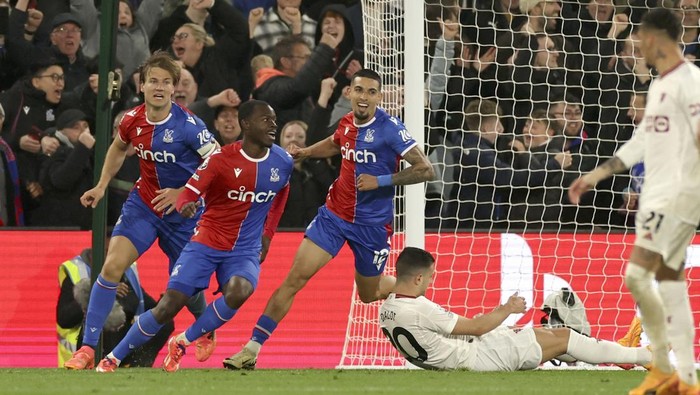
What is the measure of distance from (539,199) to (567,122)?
83cm

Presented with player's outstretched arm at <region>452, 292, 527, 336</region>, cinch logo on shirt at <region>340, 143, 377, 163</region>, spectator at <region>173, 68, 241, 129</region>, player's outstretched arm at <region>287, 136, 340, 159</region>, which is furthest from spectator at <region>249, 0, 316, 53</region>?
player's outstretched arm at <region>452, 292, 527, 336</region>

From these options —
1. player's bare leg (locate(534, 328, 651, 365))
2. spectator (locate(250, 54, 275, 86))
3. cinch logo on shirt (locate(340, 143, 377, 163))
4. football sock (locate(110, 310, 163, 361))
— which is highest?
spectator (locate(250, 54, 275, 86))

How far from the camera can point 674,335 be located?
18.8ft

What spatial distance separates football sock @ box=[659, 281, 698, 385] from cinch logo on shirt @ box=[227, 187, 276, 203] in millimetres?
3404

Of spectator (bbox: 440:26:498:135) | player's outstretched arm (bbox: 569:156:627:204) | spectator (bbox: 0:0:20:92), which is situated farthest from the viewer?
spectator (bbox: 0:0:20:92)

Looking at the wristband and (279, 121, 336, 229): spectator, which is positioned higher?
the wristband

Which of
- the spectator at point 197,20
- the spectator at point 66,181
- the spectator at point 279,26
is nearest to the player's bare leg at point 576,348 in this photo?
the spectator at point 66,181

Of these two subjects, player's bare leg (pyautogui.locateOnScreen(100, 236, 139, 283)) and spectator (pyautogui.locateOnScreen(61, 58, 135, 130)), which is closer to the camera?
player's bare leg (pyautogui.locateOnScreen(100, 236, 139, 283))

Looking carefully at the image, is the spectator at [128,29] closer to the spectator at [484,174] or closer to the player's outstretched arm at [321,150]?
the player's outstretched arm at [321,150]

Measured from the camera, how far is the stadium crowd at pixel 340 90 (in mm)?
10703

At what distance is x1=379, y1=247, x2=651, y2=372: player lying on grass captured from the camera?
809 cm

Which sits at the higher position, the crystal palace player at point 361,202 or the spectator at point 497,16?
the spectator at point 497,16

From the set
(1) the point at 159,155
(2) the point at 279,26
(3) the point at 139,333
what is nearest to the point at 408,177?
(1) the point at 159,155

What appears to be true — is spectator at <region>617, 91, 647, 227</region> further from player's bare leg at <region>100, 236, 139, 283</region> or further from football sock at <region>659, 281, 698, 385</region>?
football sock at <region>659, 281, 698, 385</region>
